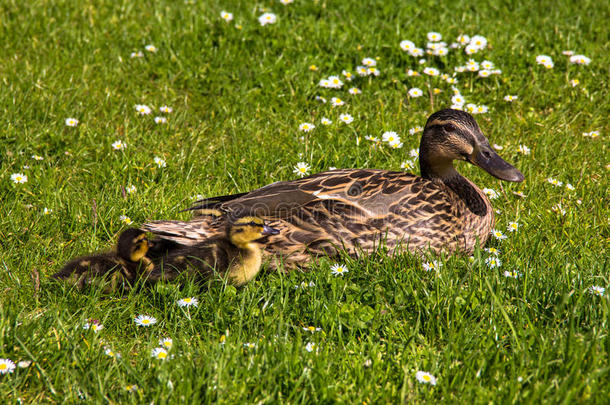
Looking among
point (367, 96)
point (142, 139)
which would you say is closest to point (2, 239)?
point (142, 139)

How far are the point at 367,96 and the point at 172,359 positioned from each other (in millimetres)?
3921

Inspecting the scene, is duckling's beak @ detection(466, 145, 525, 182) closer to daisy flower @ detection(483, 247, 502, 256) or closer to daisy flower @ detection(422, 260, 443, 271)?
daisy flower @ detection(483, 247, 502, 256)

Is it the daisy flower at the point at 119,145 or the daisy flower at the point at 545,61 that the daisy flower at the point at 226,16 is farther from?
the daisy flower at the point at 545,61

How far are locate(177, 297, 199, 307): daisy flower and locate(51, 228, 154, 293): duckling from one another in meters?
0.39

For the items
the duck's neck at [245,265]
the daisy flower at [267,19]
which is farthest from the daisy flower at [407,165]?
the daisy flower at [267,19]

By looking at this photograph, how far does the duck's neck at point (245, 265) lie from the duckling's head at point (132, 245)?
0.57 meters

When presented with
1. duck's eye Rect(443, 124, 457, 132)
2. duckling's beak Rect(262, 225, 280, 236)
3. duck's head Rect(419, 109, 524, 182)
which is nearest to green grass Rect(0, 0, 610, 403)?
duckling's beak Rect(262, 225, 280, 236)

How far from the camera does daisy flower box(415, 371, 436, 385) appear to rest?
328 cm

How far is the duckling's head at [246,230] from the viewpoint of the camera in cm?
413

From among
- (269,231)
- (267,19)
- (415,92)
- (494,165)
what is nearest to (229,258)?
(269,231)

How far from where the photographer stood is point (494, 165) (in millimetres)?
4621

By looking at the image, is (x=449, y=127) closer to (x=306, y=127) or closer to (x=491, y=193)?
(x=491, y=193)

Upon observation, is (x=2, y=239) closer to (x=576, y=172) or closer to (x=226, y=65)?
(x=226, y=65)

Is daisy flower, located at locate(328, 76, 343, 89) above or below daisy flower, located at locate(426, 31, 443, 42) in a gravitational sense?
below
